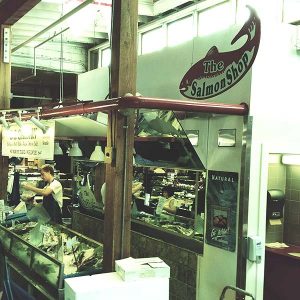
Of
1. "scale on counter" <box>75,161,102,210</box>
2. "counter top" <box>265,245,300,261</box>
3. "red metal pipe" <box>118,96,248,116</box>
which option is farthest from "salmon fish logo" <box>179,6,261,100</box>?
"scale on counter" <box>75,161,102,210</box>

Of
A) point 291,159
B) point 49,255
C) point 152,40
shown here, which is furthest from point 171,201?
point 152,40

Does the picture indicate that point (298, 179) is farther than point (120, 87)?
Yes

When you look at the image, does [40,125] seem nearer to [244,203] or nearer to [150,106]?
[150,106]

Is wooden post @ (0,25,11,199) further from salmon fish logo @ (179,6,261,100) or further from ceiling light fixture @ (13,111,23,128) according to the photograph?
salmon fish logo @ (179,6,261,100)

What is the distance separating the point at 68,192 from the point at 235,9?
31.4 ft

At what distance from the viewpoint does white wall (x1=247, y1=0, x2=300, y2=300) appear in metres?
5.55

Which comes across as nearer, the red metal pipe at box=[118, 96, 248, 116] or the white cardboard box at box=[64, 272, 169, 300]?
the white cardboard box at box=[64, 272, 169, 300]

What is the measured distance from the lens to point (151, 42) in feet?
36.3

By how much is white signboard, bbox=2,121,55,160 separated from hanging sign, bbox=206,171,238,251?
2227mm

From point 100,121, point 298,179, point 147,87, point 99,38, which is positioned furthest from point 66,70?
point 298,179

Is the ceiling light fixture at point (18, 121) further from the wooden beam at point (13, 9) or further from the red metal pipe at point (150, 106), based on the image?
the wooden beam at point (13, 9)

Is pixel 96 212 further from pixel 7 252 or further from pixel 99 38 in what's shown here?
pixel 99 38

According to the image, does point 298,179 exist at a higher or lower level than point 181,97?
lower

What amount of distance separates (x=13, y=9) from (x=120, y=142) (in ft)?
14.7
